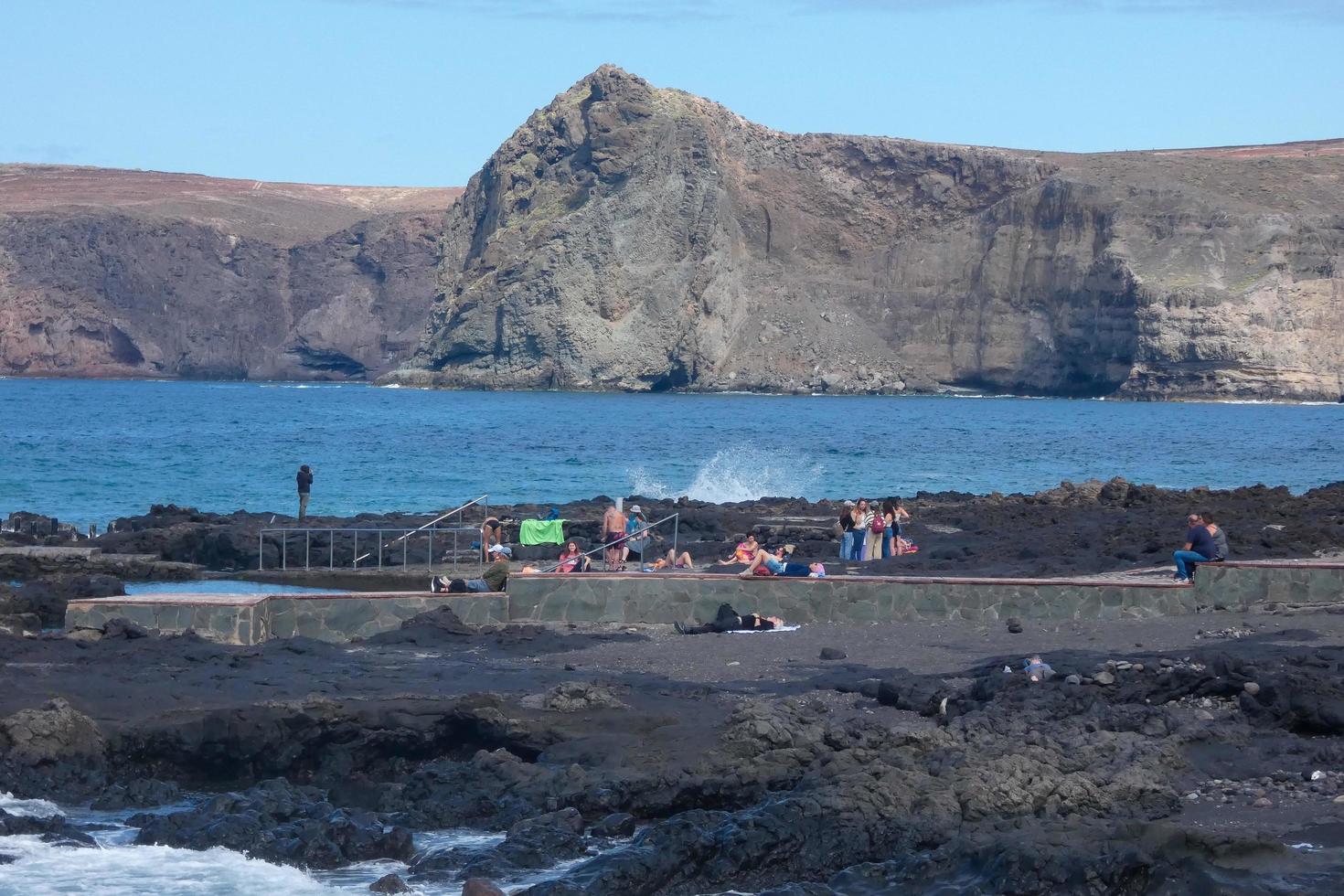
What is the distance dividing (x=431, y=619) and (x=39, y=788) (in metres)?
6.04

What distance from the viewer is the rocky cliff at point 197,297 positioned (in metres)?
170

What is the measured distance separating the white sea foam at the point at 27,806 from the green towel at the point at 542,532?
48.4ft

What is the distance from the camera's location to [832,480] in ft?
166

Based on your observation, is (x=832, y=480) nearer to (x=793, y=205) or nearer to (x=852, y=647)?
(x=852, y=647)

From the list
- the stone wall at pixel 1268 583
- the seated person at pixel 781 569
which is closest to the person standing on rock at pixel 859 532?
the seated person at pixel 781 569

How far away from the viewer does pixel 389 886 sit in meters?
8.84

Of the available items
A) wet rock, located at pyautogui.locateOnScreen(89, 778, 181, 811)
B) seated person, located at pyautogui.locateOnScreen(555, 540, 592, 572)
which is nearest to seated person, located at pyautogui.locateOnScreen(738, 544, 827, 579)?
seated person, located at pyautogui.locateOnScreen(555, 540, 592, 572)

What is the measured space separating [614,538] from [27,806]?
12225 mm

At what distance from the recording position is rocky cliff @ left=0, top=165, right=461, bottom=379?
170125 millimetres

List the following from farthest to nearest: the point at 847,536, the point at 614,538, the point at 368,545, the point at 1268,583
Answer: the point at 368,545, the point at 847,536, the point at 614,538, the point at 1268,583

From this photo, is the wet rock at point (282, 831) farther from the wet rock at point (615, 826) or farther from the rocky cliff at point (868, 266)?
the rocky cliff at point (868, 266)

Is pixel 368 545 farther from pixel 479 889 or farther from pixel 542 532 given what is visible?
pixel 479 889

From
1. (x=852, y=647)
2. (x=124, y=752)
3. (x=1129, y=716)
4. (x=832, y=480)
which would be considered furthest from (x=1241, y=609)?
(x=832, y=480)

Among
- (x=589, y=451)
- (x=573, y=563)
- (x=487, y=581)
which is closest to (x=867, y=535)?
(x=573, y=563)
